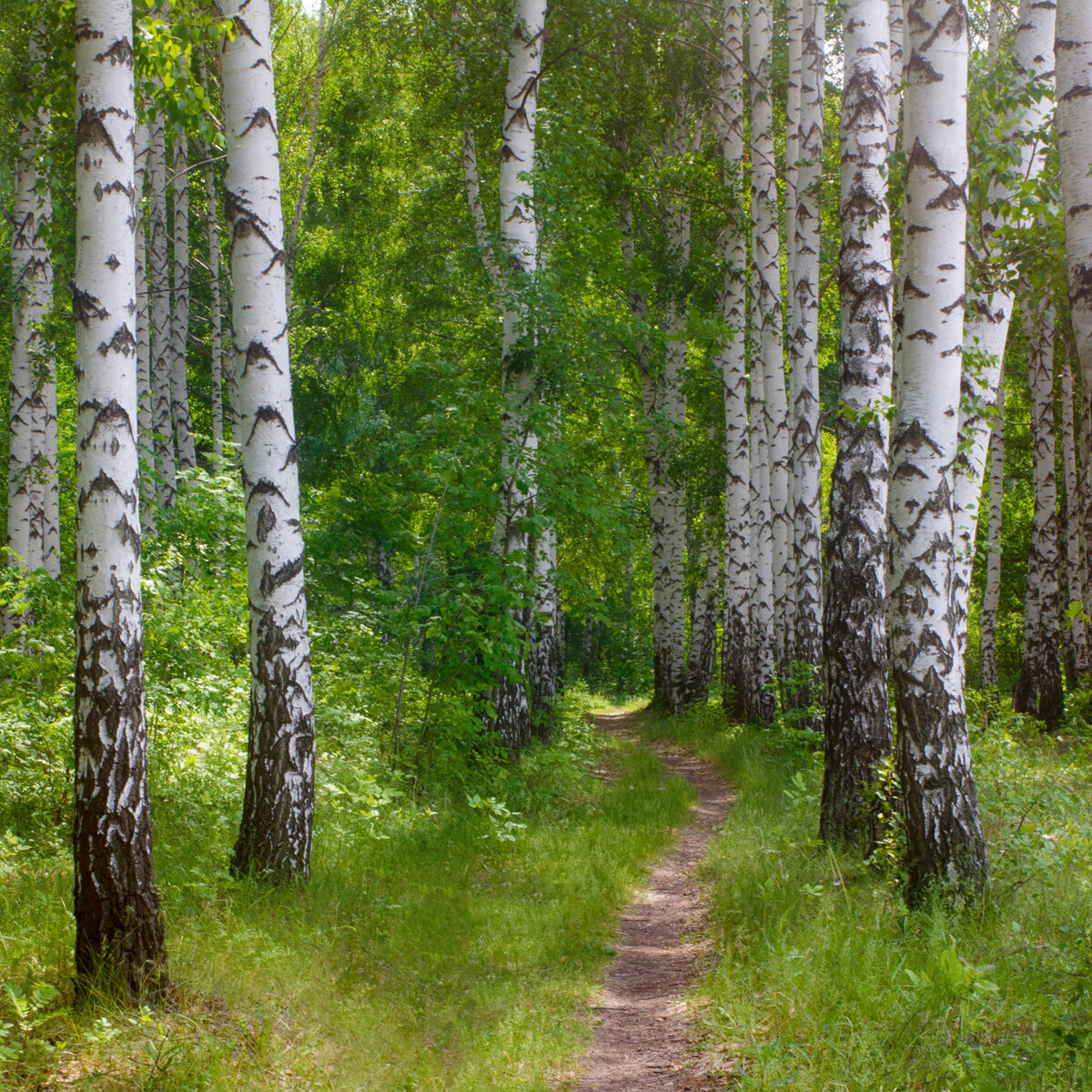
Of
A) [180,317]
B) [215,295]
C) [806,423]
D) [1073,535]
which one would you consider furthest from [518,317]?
[1073,535]

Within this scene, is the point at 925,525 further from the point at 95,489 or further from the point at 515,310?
the point at 515,310

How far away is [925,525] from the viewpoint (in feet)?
15.7

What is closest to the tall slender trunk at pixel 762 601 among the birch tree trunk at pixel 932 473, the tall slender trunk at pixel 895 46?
the tall slender trunk at pixel 895 46

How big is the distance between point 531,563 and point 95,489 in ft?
15.9

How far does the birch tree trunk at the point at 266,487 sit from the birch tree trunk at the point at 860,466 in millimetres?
3488

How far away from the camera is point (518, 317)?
8945mm

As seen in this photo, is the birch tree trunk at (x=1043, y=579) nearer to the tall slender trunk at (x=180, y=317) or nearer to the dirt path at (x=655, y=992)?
the dirt path at (x=655, y=992)

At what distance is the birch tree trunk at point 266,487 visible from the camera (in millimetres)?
5004

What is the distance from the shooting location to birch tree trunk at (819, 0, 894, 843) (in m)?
5.73

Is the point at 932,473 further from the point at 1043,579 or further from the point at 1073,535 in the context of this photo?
the point at 1073,535

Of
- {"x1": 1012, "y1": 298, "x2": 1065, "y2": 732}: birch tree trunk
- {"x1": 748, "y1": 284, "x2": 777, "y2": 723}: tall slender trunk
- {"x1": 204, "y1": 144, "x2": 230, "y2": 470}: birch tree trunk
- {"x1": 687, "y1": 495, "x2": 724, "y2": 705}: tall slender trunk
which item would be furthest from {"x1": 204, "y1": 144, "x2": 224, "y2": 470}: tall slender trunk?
{"x1": 1012, "y1": 298, "x2": 1065, "y2": 732}: birch tree trunk

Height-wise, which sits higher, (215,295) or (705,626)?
(215,295)

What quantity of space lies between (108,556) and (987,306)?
5929mm

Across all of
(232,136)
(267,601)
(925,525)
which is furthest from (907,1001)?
(232,136)
